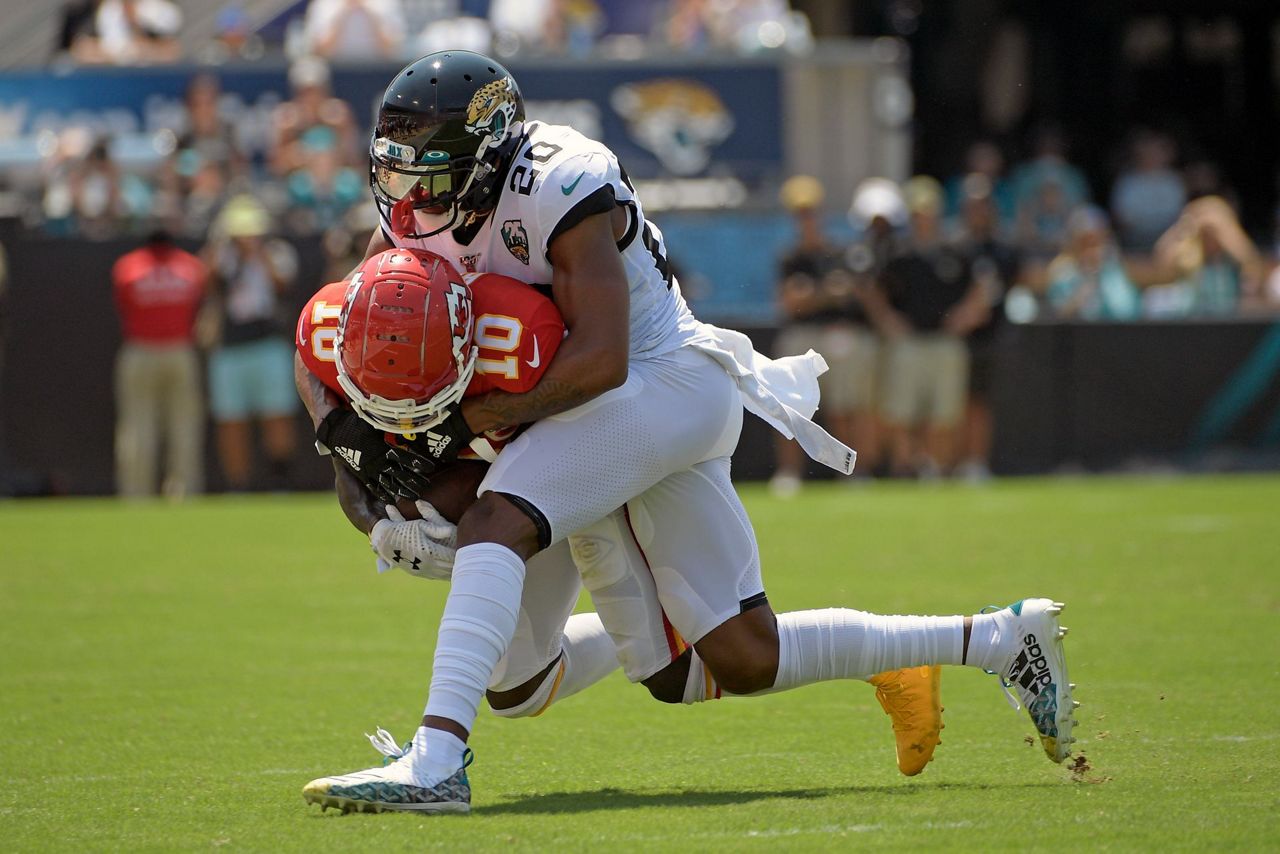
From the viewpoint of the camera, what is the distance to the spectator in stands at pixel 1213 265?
13812 millimetres

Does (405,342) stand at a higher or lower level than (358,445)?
higher

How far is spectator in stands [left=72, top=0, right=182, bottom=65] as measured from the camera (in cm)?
1382

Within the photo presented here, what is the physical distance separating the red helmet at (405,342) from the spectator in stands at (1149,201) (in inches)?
485

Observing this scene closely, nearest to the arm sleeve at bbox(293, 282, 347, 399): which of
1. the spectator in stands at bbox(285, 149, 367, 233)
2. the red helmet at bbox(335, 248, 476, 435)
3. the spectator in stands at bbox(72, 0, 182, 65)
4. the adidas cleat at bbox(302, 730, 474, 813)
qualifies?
the red helmet at bbox(335, 248, 476, 435)

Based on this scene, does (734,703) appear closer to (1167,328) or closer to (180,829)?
(180,829)

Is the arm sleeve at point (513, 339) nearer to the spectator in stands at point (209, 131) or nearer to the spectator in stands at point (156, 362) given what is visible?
the spectator in stands at point (156, 362)

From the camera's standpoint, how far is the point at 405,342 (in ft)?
12.3

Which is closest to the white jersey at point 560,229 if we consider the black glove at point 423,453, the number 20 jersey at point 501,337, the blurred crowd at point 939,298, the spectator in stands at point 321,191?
the number 20 jersey at point 501,337

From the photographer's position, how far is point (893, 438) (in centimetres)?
1324

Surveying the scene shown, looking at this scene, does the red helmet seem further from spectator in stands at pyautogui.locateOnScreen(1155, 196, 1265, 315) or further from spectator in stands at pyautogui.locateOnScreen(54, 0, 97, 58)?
spectator in stands at pyautogui.locateOnScreen(54, 0, 97, 58)

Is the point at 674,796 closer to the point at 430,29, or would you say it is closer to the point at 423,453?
the point at 423,453

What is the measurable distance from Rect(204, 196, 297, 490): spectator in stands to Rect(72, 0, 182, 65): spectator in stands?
205 centimetres

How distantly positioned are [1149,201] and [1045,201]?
1.24 m

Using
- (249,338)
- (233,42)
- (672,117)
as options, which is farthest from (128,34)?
(672,117)
